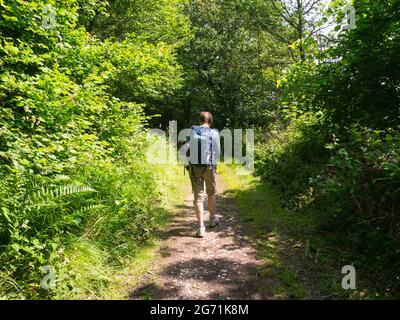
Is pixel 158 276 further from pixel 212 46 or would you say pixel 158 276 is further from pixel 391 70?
pixel 212 46

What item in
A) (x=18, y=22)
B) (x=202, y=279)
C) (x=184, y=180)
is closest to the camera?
(x=202, y=279)

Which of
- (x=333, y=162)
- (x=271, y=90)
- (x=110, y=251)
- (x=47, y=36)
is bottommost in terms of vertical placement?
(x=110, y=251)

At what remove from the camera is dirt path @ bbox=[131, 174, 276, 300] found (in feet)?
14.6

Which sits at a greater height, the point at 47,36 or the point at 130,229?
the point at 47,36

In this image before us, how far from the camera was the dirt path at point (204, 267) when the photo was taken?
445cm

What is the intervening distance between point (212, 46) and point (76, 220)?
880 inches

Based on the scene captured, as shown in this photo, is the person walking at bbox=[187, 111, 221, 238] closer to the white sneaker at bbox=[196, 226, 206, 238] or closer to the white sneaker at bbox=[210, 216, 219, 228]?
the white sneaker at bbox=[196, 226, 206, 238]

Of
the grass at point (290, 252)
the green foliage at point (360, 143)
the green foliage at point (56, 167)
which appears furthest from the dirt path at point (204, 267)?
the green foliage at point (360, 143)

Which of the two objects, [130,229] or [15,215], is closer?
[15,215]

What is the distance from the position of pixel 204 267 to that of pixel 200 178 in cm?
213

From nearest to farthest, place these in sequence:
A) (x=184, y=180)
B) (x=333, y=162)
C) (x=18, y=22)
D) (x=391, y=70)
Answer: (x=333, y=162) < (x=391, y=70) < (x=18, y=22) < (x=184, y=180)

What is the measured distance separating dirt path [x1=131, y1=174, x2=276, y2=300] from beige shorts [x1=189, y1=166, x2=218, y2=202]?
81cm

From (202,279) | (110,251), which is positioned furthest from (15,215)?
(202,279)

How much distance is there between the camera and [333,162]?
5359 mm
